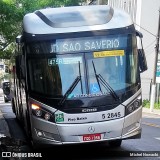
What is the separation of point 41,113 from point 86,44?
171cm

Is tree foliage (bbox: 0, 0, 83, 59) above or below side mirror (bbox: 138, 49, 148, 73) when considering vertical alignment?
below

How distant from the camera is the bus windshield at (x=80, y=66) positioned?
9000mm

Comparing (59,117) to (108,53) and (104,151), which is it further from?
(104,151)

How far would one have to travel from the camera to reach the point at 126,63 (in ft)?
30.6

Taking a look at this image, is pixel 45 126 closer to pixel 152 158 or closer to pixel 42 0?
pixel 152 158

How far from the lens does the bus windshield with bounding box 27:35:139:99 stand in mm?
9000

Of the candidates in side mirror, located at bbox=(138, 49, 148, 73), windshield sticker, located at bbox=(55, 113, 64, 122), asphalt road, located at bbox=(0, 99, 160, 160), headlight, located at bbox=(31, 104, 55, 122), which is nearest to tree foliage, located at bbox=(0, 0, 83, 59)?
asphalt road, located at bbox=(0, 99, 160, 160)

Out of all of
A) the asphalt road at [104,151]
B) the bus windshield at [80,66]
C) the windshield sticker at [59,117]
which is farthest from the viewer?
the asphalt road at [104,151]

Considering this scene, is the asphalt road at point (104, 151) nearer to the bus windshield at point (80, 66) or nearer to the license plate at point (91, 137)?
the license plate at point (91, 137)

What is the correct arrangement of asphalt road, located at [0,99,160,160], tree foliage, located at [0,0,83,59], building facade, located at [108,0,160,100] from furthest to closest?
building facade, located at [108,0,160,100] < tree foliage, located at [0,0,83,59] < asphalt road, located at [0,99,160,160]

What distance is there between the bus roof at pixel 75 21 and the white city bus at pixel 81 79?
0.07 feet

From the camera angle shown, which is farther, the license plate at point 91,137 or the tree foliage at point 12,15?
the tree foliage at point 12,15

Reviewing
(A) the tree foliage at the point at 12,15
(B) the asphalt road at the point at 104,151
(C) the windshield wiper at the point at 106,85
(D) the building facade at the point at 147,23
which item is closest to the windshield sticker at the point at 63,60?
(C) the windshield wiper at the point at 106,85

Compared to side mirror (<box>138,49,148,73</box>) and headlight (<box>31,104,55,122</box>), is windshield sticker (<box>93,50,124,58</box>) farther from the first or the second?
headlight (<box>31,104,55,122</box>)
